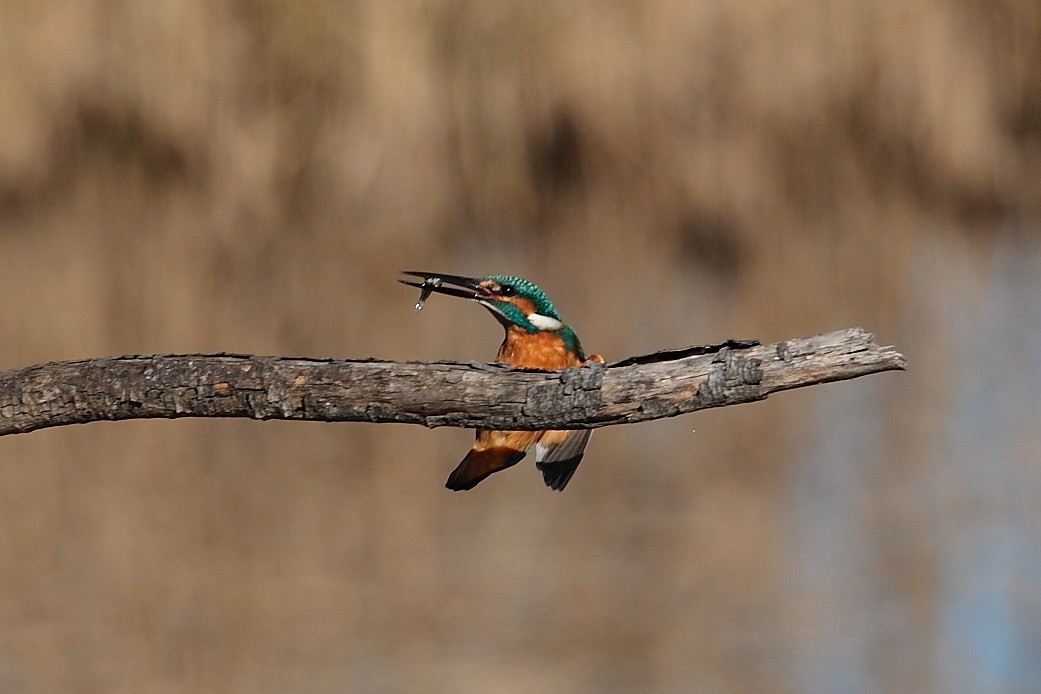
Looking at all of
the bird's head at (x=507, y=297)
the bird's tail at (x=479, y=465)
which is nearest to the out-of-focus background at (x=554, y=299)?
the bird's head at (x=507, y=297)

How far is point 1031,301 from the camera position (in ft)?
21.9

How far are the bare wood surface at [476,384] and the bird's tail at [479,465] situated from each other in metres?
0.04

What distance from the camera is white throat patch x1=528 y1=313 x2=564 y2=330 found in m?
1.53

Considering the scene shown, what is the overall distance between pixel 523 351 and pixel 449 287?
0.10 m

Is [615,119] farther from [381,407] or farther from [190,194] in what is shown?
[381,407]

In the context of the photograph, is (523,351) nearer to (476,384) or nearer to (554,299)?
(476,384)

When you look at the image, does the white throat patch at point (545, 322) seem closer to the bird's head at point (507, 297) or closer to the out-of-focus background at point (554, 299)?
the bird's head at point (507, 297)

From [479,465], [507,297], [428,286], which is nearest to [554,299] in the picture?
[507,297]

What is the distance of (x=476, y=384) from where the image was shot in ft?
3.87

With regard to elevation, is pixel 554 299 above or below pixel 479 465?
above

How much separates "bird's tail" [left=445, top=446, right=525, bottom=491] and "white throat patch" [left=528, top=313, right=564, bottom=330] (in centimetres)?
23

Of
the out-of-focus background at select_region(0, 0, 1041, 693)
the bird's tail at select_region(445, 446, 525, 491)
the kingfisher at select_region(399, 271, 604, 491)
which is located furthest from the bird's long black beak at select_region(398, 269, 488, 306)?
the out-of-focus background at select_region(0, 0, 1041, 693)

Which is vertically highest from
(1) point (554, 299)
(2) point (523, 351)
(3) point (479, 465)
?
(1) point (554, 299)

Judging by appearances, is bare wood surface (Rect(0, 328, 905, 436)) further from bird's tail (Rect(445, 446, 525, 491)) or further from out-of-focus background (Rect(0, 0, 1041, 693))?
out-of-focus background (Rect(0, 0, 1041, 693))
